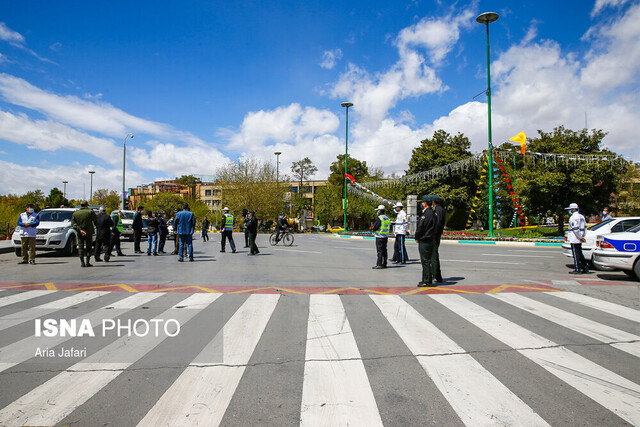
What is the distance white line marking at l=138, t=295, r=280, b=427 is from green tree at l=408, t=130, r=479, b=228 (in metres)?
38.5

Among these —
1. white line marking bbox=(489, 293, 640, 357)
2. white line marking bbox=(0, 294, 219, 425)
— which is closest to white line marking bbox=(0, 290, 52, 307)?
white line marking bbox=(0, 294, 219, 425)

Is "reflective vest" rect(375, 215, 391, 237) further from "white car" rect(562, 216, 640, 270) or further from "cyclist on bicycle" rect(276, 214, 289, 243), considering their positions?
"cyclist on bicycle" rect(276, 214, 289, 243)

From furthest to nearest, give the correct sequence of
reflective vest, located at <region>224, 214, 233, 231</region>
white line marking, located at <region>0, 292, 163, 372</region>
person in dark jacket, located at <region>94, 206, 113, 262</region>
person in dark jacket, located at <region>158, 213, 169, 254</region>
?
1. person in dark jacket, located at <region>158, 213, 169, 254</region>
2. reflective vest, located at <region>224, 214, 233, 231</region>
3. person in dark jacket, located at <region>94, 206, 113, 262</region>
4. white line marking, located at <region>0, 292, 163, 372</region>

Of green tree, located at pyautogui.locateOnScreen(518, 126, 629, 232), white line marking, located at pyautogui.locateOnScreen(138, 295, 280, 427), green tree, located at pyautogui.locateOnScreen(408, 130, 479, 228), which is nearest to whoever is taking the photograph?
white line marking, located at pyautogui.locateOnScreen(138, 295, 280, 427)

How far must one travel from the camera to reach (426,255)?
8.17m

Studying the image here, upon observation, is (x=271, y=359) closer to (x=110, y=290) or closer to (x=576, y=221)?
(x=110, y=290)

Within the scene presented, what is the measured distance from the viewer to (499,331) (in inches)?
200

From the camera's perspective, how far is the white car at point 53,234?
14.5 metres

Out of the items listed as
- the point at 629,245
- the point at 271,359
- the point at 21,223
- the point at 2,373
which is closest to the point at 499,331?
the point at 271,359

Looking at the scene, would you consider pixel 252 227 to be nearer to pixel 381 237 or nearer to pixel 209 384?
pixel 381 237

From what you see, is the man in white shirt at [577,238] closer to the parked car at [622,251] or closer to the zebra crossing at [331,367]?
the parked car at [622,251]

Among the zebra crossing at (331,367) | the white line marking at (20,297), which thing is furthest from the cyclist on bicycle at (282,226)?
the zebra crossing at (331,367)

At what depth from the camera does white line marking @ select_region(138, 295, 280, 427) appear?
2920mm

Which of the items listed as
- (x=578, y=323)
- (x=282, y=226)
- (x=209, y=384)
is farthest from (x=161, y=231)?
(x=578, y=323)
